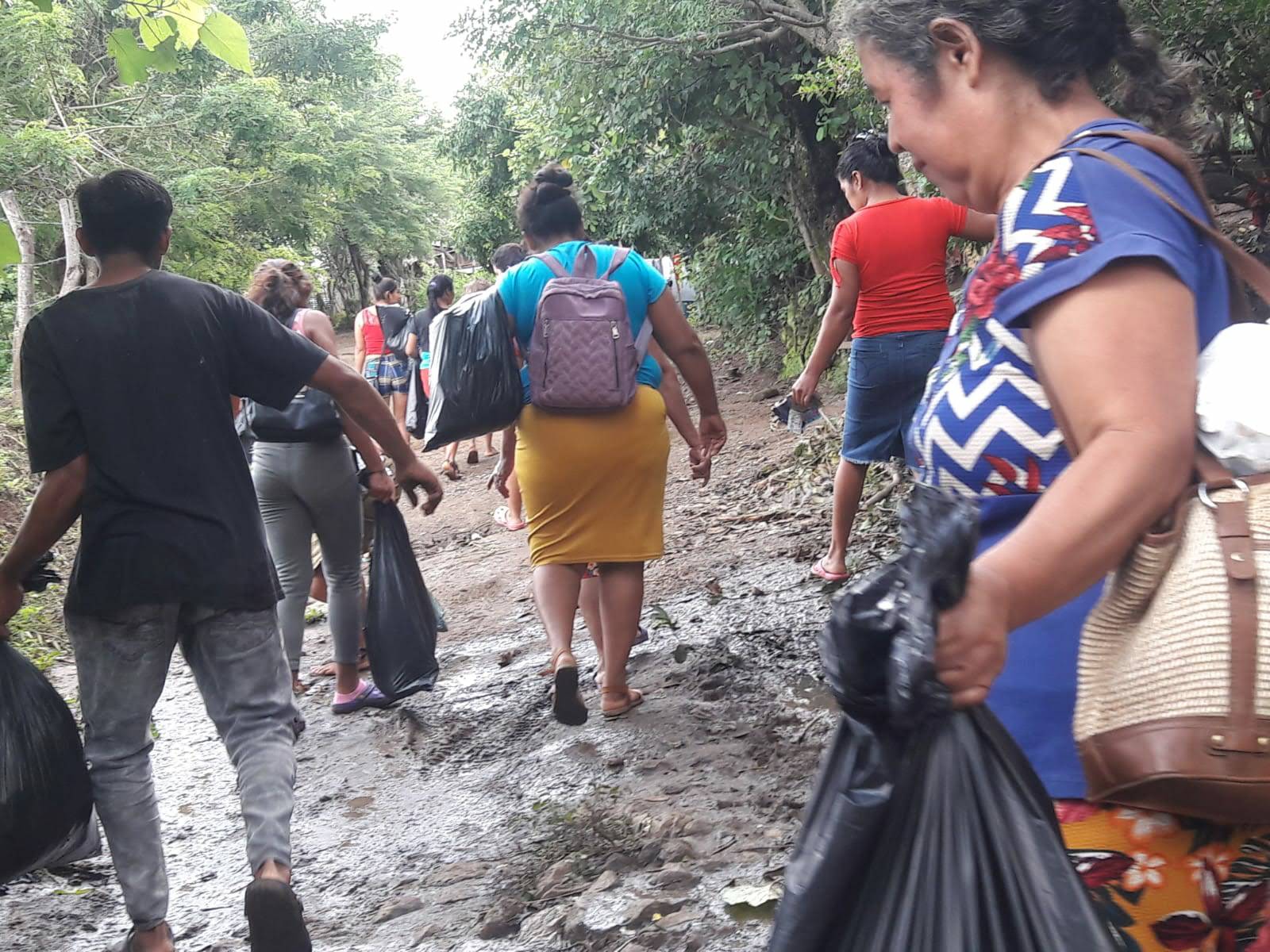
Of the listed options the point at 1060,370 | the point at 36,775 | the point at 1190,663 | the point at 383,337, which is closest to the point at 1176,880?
the point at 1190,663

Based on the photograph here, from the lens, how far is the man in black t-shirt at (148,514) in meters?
Answer: 3.07

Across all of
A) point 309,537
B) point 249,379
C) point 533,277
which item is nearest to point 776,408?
point 533,277

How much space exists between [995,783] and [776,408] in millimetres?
4360

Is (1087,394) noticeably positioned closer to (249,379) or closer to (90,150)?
(249,379)

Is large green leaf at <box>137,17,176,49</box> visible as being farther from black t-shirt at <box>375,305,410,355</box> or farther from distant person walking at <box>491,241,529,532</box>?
black t-shirt at <box>375,305,410,355</box>

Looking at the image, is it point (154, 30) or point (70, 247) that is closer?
point (154, 30)

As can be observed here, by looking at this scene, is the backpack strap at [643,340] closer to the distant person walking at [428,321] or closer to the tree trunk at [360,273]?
the distant person walking at [428,321]

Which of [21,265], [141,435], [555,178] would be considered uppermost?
[21,265]

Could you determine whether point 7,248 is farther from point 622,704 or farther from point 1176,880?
point 1176,880

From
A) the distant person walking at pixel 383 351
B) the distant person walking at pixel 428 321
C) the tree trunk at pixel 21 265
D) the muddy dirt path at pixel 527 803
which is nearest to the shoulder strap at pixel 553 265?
the muddy dirt path at pixel 527 803

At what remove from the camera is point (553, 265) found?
4234 millimetres

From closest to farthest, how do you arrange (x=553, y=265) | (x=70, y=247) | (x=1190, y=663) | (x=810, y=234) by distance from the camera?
(x=1190, y=663) < (x=553, y=265) < (x=810, y=234) < (x=70, y=247)

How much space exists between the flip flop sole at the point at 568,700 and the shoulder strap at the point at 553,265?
145 cm

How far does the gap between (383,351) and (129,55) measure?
8.15 m
